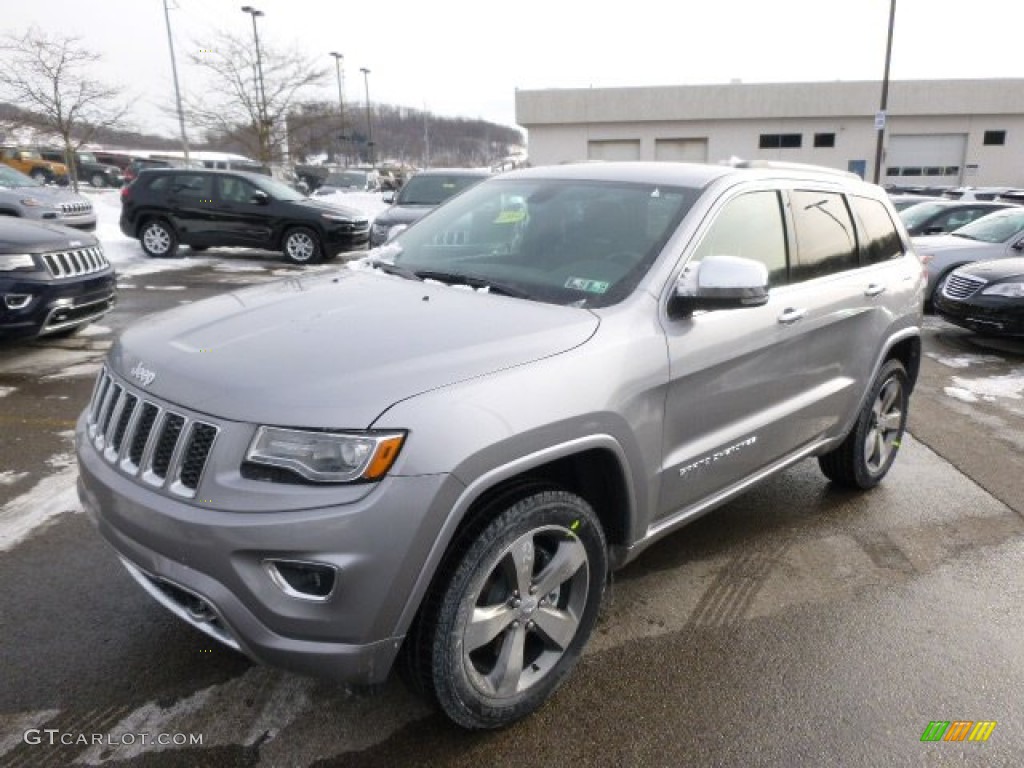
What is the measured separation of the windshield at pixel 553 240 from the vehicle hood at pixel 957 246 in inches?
327

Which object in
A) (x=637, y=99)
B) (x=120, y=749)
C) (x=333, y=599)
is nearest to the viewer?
(x=333, y=599)

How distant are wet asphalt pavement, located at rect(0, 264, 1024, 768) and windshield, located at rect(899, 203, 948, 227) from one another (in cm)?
963

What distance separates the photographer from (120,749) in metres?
2.33

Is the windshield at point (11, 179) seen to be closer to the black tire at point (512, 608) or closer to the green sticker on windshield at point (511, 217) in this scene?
the green sticker on windshield at point (511, 217)

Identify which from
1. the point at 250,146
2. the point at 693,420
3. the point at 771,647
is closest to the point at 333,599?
the point at 693,420

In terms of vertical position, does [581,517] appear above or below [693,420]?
below

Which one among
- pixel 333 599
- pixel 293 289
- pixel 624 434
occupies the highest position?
pixel 293 289

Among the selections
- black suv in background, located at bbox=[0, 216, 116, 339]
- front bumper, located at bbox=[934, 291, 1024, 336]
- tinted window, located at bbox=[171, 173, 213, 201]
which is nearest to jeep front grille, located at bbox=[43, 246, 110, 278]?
black suv in background, located at bbox=[0, 216, 116, 339]

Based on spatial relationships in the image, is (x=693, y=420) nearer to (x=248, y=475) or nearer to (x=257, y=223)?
(x=248, y=475)

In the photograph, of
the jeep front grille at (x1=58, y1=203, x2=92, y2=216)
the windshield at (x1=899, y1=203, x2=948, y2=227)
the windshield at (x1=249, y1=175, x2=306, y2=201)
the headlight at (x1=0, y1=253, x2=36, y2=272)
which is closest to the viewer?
the headlight at (x1=0, y1=253, x2=36, y2=272)

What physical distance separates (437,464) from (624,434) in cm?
75

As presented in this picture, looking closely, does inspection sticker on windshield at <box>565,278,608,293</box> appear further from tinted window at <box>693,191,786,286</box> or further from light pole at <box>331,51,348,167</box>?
light pole at <box>331,51,348,167</box>

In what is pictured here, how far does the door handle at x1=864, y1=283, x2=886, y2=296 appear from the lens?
3.81 m

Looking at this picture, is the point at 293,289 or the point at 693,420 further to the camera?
the point at 293,289
